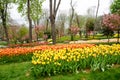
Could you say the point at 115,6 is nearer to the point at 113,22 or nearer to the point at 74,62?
the point at 113,22

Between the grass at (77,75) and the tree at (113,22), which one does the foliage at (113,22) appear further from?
the grass at (77,75)

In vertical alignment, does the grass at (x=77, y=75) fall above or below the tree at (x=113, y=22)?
below

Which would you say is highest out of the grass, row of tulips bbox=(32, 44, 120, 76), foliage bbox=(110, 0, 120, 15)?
foliage bbox=(110, 0, 120, 15)

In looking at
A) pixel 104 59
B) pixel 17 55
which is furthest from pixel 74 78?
pixel 17 55

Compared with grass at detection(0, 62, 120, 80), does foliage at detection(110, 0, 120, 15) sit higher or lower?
higher

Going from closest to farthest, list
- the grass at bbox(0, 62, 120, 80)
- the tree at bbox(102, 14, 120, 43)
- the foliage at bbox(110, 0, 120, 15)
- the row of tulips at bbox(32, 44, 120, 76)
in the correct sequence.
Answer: the grass at bbox(0, 62, 120, 80)
the row of tulips at bbox(32, 44, 120, 76)
the tree at bbox(102, 14, 120, 43)
the foliage at bbox(110, 0, 120, 15)

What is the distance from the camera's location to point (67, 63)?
9.82 m

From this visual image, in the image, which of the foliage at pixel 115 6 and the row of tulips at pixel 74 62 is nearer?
the row of tulips at pixel 74 62

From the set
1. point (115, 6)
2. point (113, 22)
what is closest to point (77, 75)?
point (113, 22)

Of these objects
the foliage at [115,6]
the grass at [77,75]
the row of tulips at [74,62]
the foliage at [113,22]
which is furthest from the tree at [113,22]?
the foliage at [115,6]

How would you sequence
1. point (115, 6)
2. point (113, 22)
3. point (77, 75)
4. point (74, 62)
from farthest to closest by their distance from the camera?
point (115, 6) → point (113, 22) → point (74, 62) → point (77, 75)

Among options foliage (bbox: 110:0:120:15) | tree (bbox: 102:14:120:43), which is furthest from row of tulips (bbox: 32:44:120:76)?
foliage (bbox: 110:0:120:15)

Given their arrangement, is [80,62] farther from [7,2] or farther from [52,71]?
[7,2]

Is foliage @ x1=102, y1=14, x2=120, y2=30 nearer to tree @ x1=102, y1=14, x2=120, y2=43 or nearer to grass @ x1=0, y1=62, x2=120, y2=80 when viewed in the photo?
tree @ x1=102, y1=14, x2=120, y2=43
